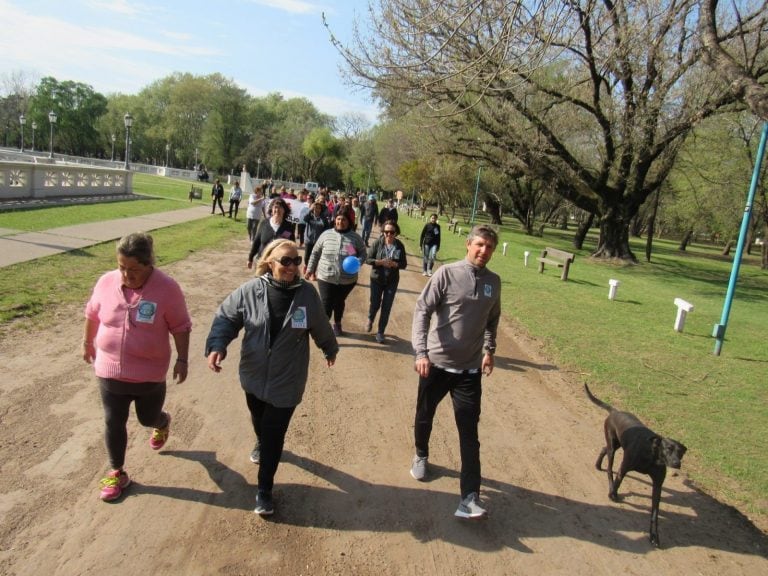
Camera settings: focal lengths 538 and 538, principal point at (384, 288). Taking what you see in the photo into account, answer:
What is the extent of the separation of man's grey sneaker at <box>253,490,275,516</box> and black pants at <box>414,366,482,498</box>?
1228 mm

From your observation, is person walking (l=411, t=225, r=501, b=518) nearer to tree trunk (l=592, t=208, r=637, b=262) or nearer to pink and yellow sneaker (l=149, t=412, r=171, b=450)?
pink and yellow sneaker (l=149, t=412, r=171, b=450)

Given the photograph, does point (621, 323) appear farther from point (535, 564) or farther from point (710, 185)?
point (710, 185)

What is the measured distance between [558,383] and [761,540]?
3153mm

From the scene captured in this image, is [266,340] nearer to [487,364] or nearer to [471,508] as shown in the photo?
[487,364]

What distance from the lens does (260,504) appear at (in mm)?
3412

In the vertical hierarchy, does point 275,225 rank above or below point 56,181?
above

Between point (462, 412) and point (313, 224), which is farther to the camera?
point (313, 224)

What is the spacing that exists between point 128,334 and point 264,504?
4.49 feet

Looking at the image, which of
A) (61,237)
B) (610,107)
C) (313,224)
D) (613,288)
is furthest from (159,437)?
(610,107)

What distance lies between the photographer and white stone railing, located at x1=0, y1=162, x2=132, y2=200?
1767cm

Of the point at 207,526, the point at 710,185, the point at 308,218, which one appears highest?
the point at 710,185

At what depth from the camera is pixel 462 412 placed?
148 inches

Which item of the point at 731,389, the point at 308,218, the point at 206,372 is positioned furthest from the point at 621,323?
the point at 206,372

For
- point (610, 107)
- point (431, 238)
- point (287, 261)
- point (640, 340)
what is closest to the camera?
point (287, 261)
